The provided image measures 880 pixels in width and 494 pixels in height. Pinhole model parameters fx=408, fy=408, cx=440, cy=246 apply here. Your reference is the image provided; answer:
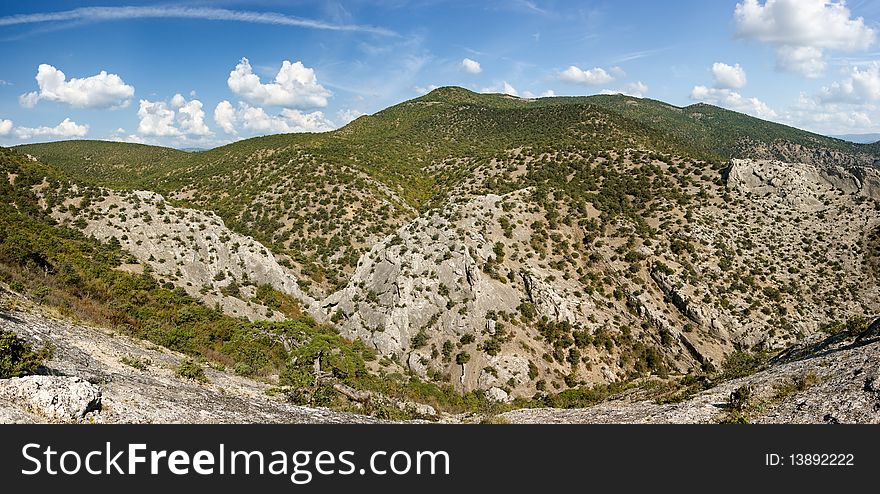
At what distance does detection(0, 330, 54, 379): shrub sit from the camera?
9.45 meters

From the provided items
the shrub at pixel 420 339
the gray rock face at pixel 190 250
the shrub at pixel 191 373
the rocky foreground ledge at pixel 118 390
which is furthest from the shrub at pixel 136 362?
the shrub at pixel 420 339

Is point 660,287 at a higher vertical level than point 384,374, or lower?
higher

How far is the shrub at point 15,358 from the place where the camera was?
9445mm

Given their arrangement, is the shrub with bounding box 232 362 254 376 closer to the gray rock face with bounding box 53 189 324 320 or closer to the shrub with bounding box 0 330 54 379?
the shrub with bounding box 0 330 54 379

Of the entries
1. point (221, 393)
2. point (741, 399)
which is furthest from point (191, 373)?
point (741, 399)

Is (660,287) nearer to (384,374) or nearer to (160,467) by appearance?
(384,374)

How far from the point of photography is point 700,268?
3975 cm

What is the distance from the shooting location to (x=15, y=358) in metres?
10.0

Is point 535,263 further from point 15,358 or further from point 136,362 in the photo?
point 15,358

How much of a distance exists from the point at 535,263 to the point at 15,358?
36597 millimetres

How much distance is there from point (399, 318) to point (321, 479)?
89.4ft

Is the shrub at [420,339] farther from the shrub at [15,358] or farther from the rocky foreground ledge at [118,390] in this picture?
the shrub at [15,358]

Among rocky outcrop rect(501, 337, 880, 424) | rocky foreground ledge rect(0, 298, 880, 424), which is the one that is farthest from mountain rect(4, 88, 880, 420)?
rocky outcrop rect(501, 337, 880, 424)

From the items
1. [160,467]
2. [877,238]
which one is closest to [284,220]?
[160,467]
